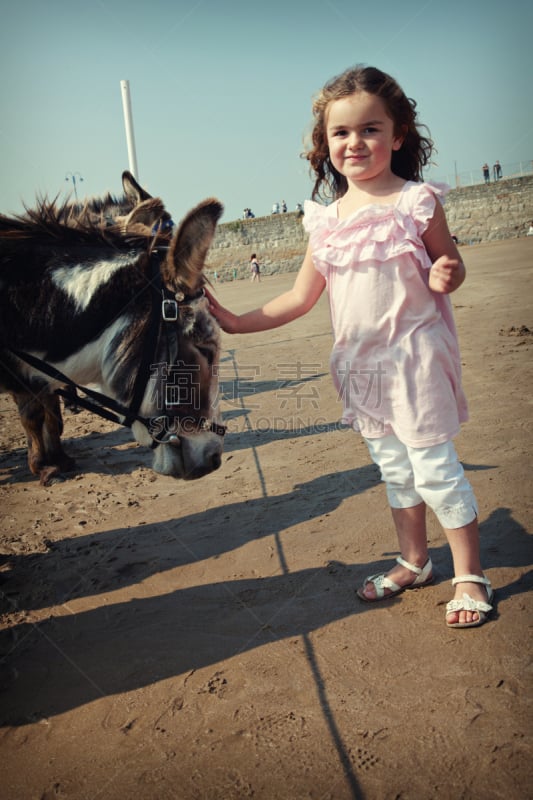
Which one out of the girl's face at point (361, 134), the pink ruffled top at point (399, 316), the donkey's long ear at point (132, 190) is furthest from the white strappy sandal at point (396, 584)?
the donkey's long ear at point (132, 190)

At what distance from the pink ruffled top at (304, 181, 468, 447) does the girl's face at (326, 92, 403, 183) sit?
0.17 meters

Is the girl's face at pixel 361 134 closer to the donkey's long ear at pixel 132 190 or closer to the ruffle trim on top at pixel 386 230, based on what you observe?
Result: the ruffle trim on top at pixel 386 230

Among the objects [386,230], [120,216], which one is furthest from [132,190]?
[386,230]

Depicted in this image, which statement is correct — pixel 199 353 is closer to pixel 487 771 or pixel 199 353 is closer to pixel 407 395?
pixel 407 395

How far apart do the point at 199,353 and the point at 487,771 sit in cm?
164

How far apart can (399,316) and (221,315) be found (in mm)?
770

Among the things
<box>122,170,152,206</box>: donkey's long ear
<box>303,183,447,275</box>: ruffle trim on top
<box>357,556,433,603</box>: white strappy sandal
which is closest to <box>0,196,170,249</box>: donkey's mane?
<box>303,183,447,275</box>: ruffle trim on top

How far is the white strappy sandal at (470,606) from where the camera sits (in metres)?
2.14

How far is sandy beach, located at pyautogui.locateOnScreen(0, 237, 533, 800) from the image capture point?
1.65 metres

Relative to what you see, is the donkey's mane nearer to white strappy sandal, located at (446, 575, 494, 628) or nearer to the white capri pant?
the white capri pant

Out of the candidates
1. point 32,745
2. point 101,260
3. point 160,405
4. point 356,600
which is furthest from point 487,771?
point 101,260

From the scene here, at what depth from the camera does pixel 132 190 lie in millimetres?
4355

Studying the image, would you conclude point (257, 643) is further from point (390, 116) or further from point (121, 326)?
point (390, 116)

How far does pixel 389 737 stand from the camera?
1.70 metres
